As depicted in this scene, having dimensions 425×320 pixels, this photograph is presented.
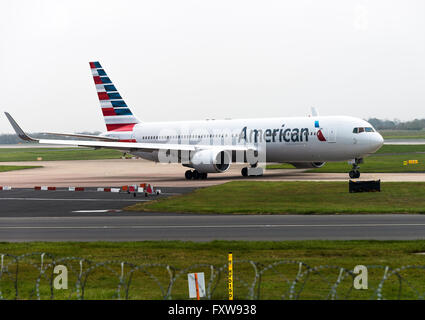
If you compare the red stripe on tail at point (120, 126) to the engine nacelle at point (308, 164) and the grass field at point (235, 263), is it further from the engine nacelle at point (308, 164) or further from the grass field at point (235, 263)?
the grass field at point (235, 263)

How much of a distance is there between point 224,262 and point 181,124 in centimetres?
4482

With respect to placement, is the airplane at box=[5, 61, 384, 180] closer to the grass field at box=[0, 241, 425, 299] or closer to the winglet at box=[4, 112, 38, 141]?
the winglet at box=[4, 112, 38, 141]

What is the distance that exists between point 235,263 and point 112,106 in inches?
1927

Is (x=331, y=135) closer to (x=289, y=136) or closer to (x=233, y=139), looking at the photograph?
(x=289, y=136)

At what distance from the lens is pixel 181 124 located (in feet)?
208

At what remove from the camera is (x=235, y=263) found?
755 inches

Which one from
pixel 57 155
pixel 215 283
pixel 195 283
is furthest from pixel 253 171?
pixel 57 155

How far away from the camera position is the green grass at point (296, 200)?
32.8 m

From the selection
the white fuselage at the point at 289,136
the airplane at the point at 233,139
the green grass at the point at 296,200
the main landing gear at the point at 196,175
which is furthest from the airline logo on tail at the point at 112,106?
the green grass at the point at 296,200

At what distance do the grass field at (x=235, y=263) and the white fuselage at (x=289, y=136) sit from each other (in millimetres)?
30780
